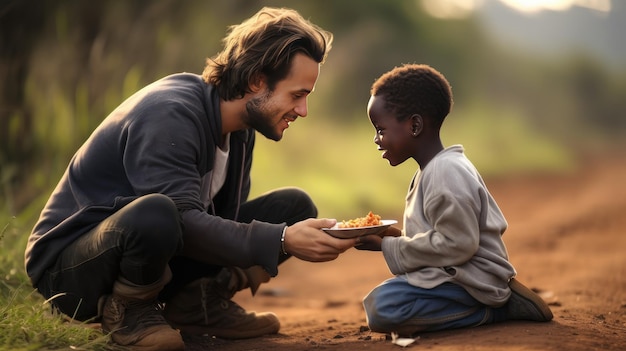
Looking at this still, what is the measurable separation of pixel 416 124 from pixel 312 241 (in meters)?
0.67

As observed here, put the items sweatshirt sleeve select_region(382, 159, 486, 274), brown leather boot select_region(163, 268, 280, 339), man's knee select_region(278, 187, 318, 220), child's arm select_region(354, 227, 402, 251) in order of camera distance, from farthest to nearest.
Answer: man's knee select_region(278, 187, 318, 220) → brown leather boot select_region(163, 268, 280, 339) → child's arm select_region(354, 227, 402, 251) → sweatshirt sleeve select_region(382, 159, 486, 274)

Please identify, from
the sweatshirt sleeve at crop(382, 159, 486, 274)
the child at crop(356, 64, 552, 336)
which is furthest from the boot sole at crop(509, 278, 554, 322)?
the sweatshirt sleeve at crop(382, 159, 486, 274)

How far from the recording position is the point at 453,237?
329cm

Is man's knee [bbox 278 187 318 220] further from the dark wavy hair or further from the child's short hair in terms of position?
the child's short hair

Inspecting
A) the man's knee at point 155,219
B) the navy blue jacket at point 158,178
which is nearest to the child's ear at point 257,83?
the navy blue jacket at point 158,178

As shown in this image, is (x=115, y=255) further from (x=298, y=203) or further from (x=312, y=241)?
(x=298, y=203)

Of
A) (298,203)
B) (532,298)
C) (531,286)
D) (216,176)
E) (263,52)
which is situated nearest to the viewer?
(532,298)

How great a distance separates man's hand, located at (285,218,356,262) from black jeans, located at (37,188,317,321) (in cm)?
45

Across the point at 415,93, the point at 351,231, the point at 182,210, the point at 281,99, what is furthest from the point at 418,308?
the point at 281,99

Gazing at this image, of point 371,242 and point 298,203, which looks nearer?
point 371,242

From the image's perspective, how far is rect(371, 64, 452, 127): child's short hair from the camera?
3.54 m

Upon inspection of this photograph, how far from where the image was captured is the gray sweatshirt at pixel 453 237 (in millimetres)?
3295

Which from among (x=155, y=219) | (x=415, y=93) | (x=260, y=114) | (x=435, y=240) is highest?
(x=415, y=93)

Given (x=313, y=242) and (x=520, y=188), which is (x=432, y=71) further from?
(x=520, y=188)
